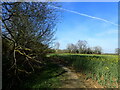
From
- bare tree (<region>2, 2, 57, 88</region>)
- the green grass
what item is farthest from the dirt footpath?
bare tree (<region>2, 2, 57, 88</region>)

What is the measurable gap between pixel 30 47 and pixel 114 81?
3400 mm

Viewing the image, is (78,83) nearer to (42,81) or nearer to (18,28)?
(42,81)

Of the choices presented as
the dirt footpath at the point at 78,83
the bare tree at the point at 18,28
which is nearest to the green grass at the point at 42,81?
the dirt footpath at the point at 78,83

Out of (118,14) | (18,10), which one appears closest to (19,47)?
(18,10)

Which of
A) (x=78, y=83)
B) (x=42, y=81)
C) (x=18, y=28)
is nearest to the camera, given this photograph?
(x=18, y=28)

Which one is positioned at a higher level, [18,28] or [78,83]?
[18,28]

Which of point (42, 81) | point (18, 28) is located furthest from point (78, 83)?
point (18, 28)

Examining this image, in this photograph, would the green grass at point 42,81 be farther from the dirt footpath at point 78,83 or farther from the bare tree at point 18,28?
the bare tree at point 18,28

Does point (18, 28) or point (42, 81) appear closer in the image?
point (18, 28)

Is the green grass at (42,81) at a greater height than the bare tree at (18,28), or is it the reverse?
the bare tree at (18,28)

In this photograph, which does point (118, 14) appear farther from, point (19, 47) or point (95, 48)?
point (95, 48)

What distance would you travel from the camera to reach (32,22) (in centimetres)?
341

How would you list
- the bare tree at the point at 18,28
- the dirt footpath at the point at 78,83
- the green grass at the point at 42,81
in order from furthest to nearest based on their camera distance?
1. the green grass at the point at 42,81
2. the dirt footpath at the point at 78,83
3. the bare tree at the point at 18,28

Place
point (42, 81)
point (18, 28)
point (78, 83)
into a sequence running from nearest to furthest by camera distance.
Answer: point (18, 28)
point (78, 83)
point (42, 81)
